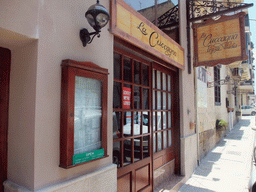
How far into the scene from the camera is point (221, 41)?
16.1ft

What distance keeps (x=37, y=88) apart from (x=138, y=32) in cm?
205

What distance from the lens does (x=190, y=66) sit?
5.44m

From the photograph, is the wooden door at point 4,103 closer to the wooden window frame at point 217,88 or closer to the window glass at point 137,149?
the window glass at point 137,149

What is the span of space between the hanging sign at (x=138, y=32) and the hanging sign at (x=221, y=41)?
131 centimetres

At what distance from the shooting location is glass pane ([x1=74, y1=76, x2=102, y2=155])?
2.04 metres

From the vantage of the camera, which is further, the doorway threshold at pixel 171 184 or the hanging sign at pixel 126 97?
the doorway threshold at pixel 171 184

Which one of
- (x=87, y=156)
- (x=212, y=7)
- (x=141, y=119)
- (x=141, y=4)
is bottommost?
(x=87, y=156)

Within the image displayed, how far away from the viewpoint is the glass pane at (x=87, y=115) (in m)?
2.04

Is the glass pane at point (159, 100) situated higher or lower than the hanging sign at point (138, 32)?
lower

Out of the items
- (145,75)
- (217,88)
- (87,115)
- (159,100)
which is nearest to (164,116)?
(159,100)

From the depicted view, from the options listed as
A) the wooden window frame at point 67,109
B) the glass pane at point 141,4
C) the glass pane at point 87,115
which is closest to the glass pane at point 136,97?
the glass pane at point 87,115

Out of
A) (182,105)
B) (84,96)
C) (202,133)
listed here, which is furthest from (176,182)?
(84,96)

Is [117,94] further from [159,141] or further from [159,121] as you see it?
[159,141]

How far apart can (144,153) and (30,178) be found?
2.50 meters
